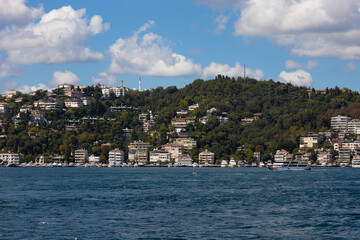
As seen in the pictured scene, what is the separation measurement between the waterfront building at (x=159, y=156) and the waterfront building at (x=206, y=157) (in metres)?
12.8

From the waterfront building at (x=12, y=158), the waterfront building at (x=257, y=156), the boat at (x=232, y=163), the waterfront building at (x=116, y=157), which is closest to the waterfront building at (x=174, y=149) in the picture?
the waterfront building at (x=116, y=157)

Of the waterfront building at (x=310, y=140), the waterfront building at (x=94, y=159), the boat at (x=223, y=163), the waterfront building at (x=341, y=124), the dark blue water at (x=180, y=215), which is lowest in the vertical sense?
the dark blue water at (x=180, y=215)

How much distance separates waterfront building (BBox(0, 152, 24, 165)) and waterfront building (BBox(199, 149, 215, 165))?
60.0m

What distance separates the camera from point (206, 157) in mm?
184500

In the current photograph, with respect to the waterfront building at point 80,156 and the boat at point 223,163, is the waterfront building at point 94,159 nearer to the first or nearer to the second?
the waterfront building at point 80,156

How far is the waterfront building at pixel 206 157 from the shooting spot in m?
183

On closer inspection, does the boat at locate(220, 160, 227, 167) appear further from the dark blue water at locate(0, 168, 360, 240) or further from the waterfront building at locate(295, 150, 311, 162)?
the dark blue water at locate(0, 168, 360, 240)

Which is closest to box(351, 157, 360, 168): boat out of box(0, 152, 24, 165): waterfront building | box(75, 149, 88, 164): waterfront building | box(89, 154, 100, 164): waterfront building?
box(89, 154, 100, 164): waterfront building

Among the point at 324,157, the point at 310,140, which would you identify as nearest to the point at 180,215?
the point at 324,157

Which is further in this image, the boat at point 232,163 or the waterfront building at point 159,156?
the waterfront building at point 159,156

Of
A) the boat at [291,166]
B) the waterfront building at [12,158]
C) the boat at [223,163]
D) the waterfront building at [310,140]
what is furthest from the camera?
the waterfront building at [12,158]

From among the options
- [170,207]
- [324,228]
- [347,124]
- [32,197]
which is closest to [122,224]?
[170,207]

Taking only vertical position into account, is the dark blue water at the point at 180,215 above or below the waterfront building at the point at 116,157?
below

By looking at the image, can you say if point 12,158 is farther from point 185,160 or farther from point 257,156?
point 257,156
